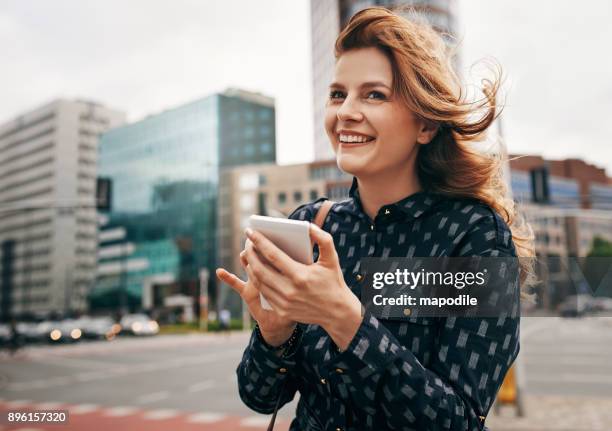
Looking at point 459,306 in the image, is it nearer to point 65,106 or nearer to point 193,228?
point 193,228

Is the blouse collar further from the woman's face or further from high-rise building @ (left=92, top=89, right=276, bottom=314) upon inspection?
high-rise building @ (left=92, top=89, right=276, bottom=314)

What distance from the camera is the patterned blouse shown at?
0.95 meters

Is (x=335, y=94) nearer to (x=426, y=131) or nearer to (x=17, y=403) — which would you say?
(x=426, y=131)

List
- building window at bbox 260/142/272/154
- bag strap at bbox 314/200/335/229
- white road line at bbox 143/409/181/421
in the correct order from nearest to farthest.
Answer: bag strap at bbox 314/200/335/229 < building window at bbox 260/142/272/154 < white road line at bbox 143/409/181/421

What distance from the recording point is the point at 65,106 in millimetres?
64562

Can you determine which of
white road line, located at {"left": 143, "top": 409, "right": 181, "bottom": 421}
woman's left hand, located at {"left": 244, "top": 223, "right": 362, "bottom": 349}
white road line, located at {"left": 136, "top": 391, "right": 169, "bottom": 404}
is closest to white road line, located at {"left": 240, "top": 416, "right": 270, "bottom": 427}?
white road line, located at {"left": 143, "top": 409, "right": 181, "bottom": 421}

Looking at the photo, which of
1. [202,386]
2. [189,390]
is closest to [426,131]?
[189,390]

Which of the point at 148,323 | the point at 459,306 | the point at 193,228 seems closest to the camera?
the point at 459,306

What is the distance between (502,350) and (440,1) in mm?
51464

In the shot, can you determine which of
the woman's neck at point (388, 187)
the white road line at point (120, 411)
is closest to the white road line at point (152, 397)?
the white road line at point (120, 411)

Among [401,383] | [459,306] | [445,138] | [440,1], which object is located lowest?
[401,383]

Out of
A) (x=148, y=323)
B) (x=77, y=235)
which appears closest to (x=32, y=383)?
(x=148, y=323)

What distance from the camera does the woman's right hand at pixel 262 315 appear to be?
105 centimetres

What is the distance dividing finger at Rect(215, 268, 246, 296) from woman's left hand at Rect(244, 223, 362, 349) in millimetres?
155
